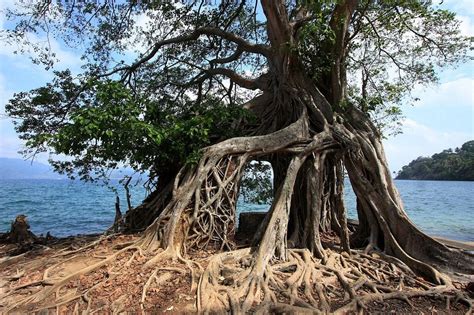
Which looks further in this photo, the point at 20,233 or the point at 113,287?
the point at 20,233

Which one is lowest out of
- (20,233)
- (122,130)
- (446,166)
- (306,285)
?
(306,285)

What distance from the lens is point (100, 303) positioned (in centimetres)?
421

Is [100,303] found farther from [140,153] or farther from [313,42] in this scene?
[313,42]

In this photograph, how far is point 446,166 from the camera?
2133 inches

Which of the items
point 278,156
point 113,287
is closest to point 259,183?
point 278,156

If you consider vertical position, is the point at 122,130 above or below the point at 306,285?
above

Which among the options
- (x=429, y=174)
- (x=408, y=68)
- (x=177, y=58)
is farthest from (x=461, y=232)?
(x=429, y=174)

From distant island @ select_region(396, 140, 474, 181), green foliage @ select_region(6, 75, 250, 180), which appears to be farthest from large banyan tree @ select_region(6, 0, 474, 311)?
distant island @ select_region(396, 140, 474, 181)

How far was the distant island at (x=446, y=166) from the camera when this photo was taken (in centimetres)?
4981

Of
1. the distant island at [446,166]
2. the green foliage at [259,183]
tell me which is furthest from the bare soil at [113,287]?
the distant island at [446,166]

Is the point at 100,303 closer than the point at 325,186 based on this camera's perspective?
Yes

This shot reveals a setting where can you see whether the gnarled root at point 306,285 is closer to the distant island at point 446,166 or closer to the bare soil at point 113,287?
the bare soil at point 113,287

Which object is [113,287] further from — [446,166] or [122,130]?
[446,166]

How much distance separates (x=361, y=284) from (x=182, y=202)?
9.35 ft
